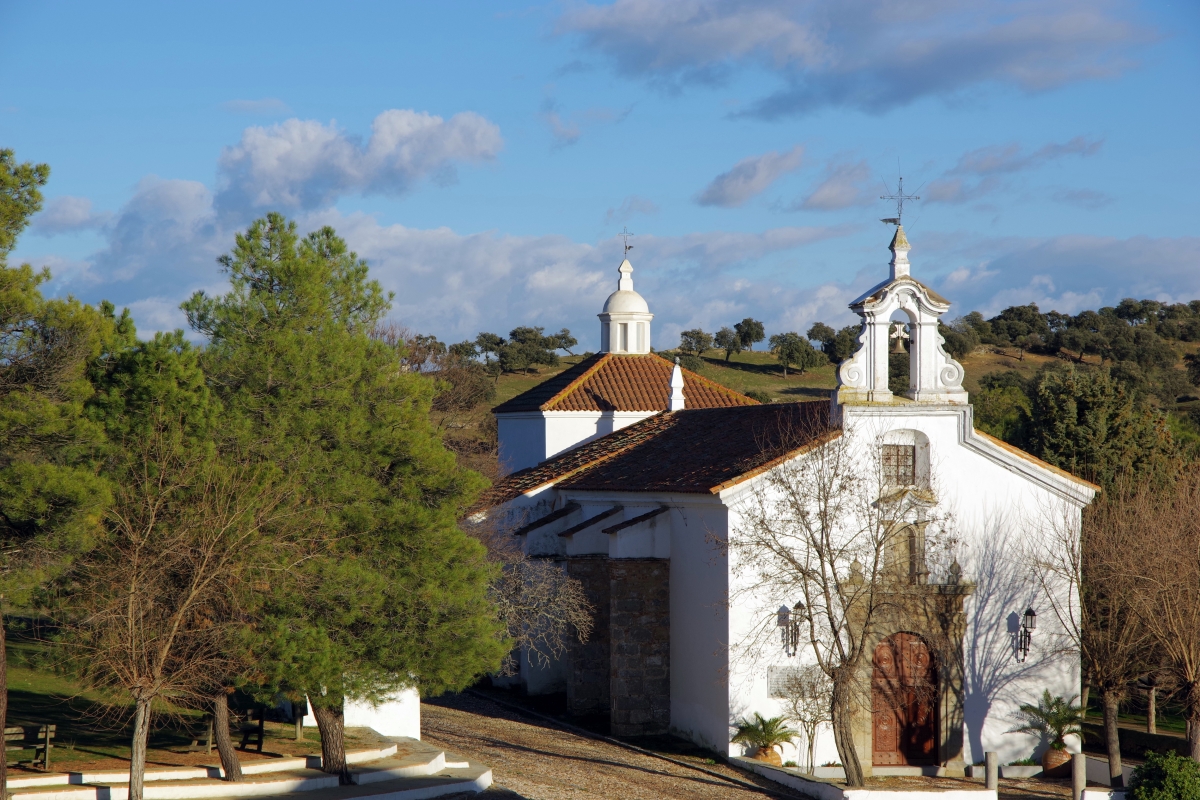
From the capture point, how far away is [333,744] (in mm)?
17156

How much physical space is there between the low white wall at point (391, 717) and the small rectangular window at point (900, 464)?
1001 centimetres

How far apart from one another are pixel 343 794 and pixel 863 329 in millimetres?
12870

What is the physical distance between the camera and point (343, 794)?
1620cm

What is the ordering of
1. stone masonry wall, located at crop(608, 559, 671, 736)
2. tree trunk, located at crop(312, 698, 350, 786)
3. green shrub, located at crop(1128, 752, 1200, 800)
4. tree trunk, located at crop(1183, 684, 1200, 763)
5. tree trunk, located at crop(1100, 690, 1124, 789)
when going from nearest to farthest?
1. tree trunk, located at crop(312, 698, 350, 786)
2. green shrub, located at crop(1128, 752, 1200, 800)
3. tree trunk, located at crop(1183, 684, 1200, 763)
4. tree trunk, located at crop(1100, 690, 1124, 789)
5. stone masonry wall, located at crop(608, 559, 671, 736)

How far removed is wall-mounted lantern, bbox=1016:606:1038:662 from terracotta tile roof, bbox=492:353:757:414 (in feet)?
42.1

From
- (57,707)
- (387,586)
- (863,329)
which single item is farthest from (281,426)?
(863,329)

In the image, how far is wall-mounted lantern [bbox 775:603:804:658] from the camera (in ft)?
69.2

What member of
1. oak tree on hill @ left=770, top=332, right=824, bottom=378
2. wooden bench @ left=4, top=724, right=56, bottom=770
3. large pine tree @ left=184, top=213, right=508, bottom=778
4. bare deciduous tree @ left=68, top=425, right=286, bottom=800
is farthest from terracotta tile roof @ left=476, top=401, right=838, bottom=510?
oak tree on hill @ left=770, top=332, right=824, bottom=378

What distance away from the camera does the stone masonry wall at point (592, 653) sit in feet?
81.1

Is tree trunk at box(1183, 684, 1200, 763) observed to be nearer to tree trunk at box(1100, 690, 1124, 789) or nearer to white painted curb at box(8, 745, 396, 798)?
tree trunk at box(1100, 690, 1124, 789)

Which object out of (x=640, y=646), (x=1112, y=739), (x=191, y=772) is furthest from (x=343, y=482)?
(x=1112, y=739)

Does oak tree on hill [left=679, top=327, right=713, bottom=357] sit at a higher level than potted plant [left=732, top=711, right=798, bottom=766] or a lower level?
higher

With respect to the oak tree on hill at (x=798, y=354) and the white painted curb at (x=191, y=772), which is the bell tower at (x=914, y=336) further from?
the oak tree on hill at (x=798, y=354)

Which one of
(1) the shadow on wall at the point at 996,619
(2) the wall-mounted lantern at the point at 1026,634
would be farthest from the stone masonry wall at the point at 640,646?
(2) the wall-mounted lantern at the point at 1026,634
